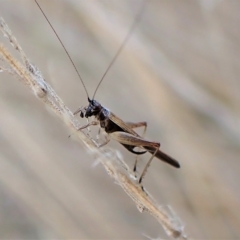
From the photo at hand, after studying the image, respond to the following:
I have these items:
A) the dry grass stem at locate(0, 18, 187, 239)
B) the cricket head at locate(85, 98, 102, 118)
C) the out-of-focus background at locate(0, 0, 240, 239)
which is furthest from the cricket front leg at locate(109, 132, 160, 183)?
the dry grass stem at locate(0, 18, 187, 239)

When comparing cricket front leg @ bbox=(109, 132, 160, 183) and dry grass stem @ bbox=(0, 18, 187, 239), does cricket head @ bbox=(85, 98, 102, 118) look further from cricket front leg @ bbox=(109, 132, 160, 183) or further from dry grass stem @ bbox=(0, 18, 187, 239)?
dry grass stem @ bbox=(0, 18, 187, 239)

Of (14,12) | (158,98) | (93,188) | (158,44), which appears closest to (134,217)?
(93,188)

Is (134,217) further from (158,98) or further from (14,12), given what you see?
(14,12)

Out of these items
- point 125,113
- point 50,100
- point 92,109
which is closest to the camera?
point 50,100

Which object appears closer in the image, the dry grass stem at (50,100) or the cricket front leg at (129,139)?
the dry grass stem at (50,100)

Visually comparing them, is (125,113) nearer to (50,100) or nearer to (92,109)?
(92,109)

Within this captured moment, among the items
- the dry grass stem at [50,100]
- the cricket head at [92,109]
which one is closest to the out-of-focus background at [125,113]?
the cricket head at [92,109]

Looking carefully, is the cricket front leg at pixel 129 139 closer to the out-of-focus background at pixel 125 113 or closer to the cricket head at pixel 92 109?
the cricket head at pixel 92 109

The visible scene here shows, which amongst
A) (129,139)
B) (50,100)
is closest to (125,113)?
(129,139)
